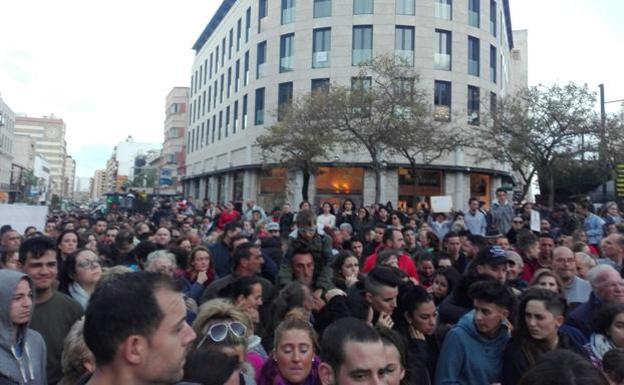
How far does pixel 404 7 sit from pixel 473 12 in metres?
5.43

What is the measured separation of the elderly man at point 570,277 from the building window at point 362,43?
28.8 metres

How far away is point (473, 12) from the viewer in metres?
35.4

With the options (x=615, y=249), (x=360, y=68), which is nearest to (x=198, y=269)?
(x=615, y=249)

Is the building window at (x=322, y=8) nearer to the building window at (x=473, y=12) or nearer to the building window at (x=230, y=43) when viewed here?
the building window at (x=473, y=12)

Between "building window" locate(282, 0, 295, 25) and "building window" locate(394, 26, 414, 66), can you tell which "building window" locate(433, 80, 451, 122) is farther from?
"building window" locate(282, 0, 295, 25)

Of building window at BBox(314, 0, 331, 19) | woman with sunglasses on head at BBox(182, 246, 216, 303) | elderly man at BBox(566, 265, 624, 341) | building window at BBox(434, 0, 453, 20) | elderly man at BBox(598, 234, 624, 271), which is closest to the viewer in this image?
elderly man at BBox(566, 265, 624, 341)

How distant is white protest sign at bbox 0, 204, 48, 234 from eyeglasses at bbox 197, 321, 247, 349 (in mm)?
11507

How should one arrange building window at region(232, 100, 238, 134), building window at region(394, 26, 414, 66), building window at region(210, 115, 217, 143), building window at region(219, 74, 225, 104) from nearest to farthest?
1. building window at region(394, 26, 414, 66)
2. building window at region(232, 100, 238, 134)
3. building window at region(219, 74, 225, 104)
4. building window at region(210, 115, 217, 143)

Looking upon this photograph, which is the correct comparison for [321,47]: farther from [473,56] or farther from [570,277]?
[570,277]

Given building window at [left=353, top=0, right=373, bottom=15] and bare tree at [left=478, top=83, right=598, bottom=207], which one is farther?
building window at [left=353, top=0, right=373, bottom=15]

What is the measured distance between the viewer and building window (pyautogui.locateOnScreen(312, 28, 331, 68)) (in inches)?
1348

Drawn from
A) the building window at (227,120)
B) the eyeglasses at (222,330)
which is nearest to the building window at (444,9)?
the building window at (227,120)

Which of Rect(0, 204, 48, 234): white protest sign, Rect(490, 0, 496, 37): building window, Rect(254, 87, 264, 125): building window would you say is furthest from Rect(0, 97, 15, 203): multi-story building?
Rect(0, 204, 48, 234): white protest sign

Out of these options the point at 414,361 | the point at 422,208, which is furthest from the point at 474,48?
the point at 414,361
